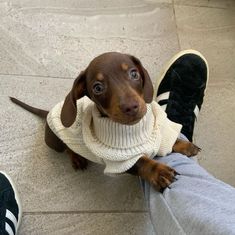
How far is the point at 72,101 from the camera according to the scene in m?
1.22

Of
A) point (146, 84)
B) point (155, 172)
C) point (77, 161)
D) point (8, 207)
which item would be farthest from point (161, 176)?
point (8, 207)

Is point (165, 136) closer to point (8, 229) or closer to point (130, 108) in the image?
point (130, 108)

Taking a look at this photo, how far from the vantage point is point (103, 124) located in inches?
50.0

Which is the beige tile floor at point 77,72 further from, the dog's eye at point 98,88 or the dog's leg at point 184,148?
the dog's eye at point 98,88

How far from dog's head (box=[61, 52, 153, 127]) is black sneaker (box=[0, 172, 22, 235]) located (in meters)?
0.38

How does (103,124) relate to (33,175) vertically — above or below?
above

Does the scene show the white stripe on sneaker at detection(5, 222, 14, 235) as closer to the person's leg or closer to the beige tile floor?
the beige tile floor

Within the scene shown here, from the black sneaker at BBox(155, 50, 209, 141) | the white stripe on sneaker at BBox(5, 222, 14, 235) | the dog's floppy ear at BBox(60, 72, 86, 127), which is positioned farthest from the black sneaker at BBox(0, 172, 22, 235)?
the black sneaker at BBox(155, 50, 209, 141)

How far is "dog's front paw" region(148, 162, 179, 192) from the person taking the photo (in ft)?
4.13

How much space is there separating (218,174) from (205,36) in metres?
0.65

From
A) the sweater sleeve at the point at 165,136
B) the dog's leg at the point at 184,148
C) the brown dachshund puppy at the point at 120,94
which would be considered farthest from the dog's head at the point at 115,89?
the dog's leg at the point at 184,148

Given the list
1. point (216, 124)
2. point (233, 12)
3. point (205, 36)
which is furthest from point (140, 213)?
point (233, 12)

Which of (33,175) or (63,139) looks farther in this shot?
Answer: (33,175)

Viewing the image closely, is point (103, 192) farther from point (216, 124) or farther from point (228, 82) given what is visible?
point (228, 82)
